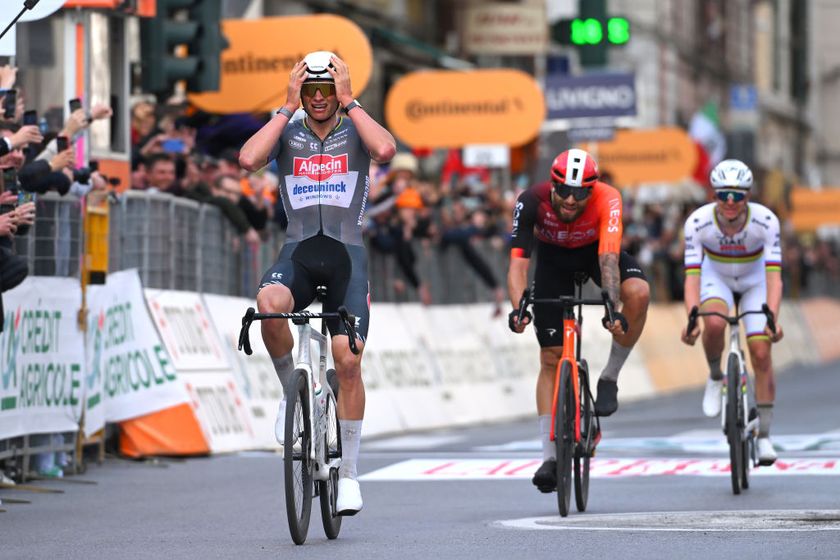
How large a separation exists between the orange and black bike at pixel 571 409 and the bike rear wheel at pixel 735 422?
1228mm

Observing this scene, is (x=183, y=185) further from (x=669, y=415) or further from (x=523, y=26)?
(x=523, y=26)

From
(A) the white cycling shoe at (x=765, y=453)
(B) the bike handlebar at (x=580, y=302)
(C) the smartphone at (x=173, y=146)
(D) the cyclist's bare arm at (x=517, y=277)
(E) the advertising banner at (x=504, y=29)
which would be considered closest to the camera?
(B) the bike handlebar at (x=580, y=302)

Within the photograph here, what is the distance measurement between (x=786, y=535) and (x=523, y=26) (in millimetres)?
23722

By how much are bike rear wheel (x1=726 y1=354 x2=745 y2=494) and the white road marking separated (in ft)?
4.73

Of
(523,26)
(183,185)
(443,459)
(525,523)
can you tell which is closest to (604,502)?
(525,523)

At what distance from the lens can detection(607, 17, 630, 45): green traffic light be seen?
2491 centimetres

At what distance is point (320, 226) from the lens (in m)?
10.4

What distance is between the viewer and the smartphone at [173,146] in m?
18.1

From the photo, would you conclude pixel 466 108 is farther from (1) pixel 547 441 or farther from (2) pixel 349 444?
(2) pixel 349 444

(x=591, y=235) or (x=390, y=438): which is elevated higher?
(x=591, y=235)

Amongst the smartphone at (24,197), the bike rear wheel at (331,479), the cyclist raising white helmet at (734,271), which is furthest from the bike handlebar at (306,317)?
the cyclist raising white helmet at (734,271)

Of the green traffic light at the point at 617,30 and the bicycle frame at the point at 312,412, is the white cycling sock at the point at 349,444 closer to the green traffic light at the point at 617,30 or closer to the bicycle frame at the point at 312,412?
the bicycle frame at the point at 312,412

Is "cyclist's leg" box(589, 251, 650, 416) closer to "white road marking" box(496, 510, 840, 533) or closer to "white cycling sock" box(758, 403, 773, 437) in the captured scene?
"white road marking" box(496, 510, 840, 533)

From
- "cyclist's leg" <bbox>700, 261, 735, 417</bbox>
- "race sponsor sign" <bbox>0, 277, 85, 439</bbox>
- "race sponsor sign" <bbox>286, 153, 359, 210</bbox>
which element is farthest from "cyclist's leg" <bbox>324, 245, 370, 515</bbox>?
"cyclist's leg" <bbox>700, 261, 735, 417</bbox>
